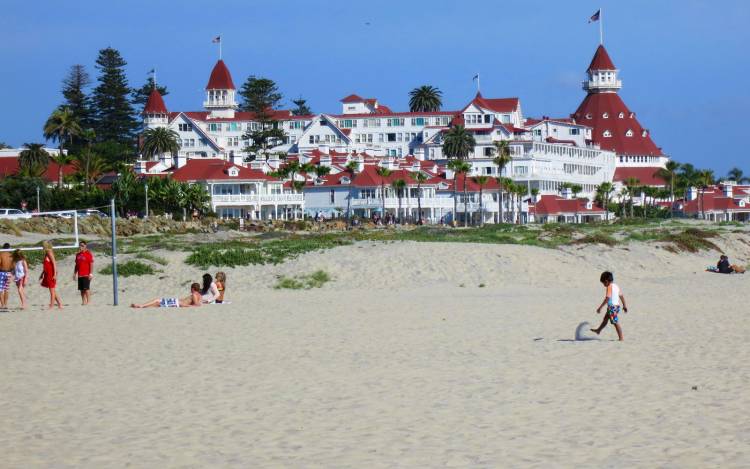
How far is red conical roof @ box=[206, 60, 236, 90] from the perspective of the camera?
13950cm

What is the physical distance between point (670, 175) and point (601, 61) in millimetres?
25020

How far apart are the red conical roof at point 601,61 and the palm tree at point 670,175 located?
19555mm

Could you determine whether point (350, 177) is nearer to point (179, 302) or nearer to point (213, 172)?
point (213, 172)

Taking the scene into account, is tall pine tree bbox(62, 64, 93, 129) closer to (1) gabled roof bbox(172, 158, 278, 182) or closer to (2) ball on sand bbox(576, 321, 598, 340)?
(1) gabled roof bbox(172, 158, 278, 182)

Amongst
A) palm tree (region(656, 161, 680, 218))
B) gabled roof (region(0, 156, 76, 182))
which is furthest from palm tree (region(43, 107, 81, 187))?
palm tree (region(656, 161, 680, 218))

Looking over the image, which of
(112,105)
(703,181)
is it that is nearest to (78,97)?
(112,105)

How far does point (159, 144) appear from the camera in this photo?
383ft

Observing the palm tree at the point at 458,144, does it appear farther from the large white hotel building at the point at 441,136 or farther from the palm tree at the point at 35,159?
the palm tree at the point at 35,159

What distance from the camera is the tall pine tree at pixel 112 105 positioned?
133375 mm

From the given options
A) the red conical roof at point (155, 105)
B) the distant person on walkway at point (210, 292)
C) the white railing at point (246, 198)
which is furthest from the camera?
the red conical roof at point (155, 105)

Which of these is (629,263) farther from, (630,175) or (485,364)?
(630,175)

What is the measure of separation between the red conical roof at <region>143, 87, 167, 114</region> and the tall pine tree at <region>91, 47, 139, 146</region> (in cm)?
298

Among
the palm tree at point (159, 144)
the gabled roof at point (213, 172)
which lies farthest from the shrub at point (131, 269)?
the palm tree at point (159, 144)

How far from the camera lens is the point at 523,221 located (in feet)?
348
